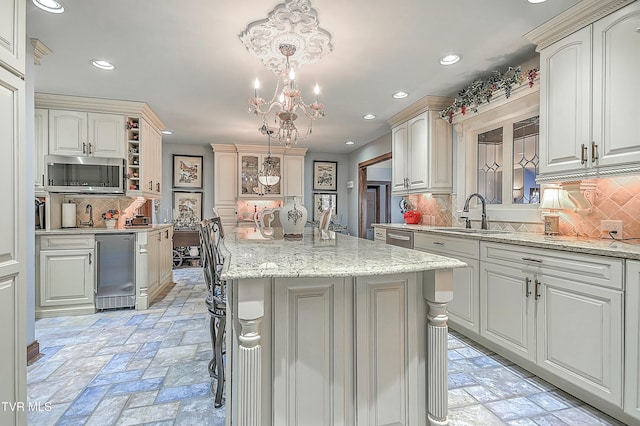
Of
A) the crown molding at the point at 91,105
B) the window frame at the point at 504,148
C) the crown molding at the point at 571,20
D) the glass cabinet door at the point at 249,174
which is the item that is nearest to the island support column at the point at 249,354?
the crown molding at the point at 571,20

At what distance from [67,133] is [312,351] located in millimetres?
4006

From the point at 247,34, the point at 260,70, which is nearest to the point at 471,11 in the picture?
the point at 247,34

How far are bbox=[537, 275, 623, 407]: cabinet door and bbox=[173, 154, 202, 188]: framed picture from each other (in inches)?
242

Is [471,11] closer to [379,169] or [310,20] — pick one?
[310,20]

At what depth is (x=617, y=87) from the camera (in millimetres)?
1941

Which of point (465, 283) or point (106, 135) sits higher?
point (106, 135)

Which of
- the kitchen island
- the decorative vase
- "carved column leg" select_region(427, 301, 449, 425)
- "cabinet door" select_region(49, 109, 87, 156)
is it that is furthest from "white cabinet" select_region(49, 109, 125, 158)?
"carved column leg" select_region(427, 301, 449, 425)

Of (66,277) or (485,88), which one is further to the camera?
(66,277)

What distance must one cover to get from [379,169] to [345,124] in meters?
4.03

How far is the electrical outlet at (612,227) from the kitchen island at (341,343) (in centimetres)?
163

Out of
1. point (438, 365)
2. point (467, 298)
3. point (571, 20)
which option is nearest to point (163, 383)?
point (438, 365)

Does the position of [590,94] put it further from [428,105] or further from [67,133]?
[67,133]

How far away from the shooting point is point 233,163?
6426 mm

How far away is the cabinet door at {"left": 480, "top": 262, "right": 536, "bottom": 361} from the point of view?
218 cm
